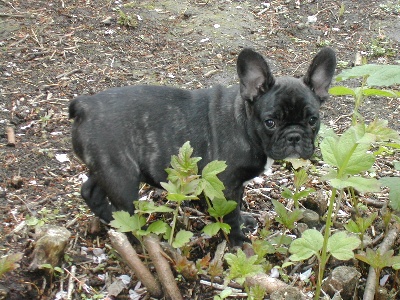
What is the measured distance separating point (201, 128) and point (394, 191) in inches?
67.7

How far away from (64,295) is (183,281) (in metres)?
0.89

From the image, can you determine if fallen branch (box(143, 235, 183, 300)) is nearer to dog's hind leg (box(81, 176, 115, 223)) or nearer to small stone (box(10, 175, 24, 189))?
dog's hind leg (box(81, 176, 115, 223))

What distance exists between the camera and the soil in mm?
5077

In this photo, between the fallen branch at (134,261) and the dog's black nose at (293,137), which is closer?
the fallen branch at (134,261)

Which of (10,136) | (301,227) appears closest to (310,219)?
(301,227)

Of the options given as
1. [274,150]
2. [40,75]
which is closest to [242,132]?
[274,150]

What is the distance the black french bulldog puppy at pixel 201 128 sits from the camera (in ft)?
16.5

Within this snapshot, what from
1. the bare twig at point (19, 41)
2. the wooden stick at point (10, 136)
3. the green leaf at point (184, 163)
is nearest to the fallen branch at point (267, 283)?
the green leaf at point (184, 163)

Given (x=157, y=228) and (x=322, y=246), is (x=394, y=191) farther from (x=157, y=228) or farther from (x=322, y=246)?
(x=157, y=228)

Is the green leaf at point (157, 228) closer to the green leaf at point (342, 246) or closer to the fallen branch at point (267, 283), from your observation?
the fallen branch at point (267, 283)

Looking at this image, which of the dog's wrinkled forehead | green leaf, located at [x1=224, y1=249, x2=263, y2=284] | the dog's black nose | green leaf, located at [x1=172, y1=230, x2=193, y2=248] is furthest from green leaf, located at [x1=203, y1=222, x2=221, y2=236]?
the dog's wrinkled forehead

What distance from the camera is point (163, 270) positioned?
171 inches

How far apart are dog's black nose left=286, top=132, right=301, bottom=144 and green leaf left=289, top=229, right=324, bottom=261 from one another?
1.09m

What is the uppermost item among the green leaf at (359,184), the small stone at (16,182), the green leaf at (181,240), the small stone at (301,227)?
the green leaf at (359,184)
